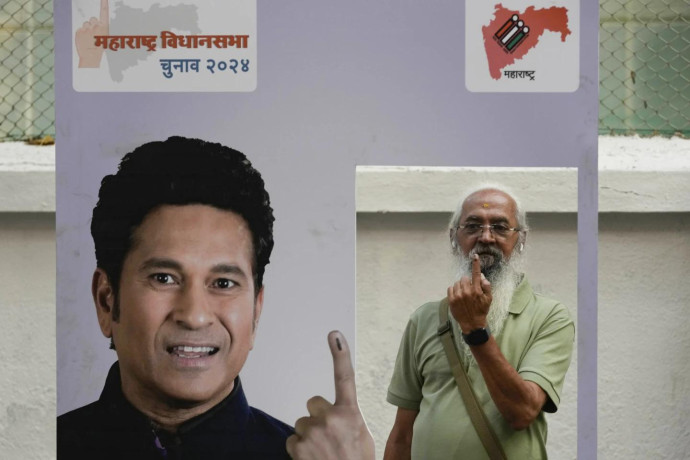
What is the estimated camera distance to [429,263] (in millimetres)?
3105

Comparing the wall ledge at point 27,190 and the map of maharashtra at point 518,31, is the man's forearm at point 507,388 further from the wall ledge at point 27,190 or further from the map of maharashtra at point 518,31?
the wall ledge at point 27,190

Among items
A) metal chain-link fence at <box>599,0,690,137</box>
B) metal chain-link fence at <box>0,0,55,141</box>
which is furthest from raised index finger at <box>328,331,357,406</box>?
metal chain-link fence at <box>0,0,55,141</box>

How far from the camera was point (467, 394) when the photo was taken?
2.84m

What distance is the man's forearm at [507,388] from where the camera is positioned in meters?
2.72

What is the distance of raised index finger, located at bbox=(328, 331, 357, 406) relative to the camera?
9.24 ft

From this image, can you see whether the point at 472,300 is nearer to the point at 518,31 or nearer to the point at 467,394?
the point at 467,394

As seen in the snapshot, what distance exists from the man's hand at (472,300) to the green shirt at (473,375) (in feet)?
0.47

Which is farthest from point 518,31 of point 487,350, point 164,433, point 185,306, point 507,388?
point 164,433

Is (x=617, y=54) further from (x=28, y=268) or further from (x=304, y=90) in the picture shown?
(x=28, y=268)

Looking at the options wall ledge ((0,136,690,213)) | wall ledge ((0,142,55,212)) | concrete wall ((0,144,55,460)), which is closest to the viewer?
wall ledge ((0,136,690,213))

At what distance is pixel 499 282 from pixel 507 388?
32 centimetres

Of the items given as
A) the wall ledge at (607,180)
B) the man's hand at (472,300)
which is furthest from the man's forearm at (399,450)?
the wall ledge at (607,180)

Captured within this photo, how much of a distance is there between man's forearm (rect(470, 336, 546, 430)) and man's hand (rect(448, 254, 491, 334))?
0.07m

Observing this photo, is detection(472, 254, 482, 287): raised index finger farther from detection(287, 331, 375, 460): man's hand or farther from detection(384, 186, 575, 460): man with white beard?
detection(287, 331, 375, 460): man's hand
